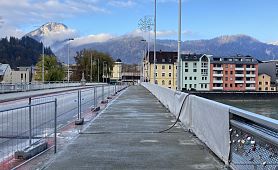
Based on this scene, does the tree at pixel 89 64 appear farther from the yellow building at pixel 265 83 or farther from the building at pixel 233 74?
the yellow building at pixel 265 83

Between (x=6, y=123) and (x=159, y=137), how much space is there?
4649 mm

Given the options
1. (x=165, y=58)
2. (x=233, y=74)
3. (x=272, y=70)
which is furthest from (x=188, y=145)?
(x=165, y=58)

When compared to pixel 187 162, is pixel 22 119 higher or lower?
higher

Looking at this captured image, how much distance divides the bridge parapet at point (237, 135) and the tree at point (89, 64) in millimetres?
147968

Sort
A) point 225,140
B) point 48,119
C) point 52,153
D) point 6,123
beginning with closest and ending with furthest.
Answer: point 225,140 < point 6,123 < point 52,153 < point 48,119

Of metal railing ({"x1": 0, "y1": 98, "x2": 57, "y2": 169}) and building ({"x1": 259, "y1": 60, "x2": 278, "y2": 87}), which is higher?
building ({"x1": 259, "y1": 60, "x2": 278, "y2": 87})

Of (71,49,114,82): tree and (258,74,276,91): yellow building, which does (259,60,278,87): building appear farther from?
(71,49,114,82): tree

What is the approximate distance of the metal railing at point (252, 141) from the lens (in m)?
5.34

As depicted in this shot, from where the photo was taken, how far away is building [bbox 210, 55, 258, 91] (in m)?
152

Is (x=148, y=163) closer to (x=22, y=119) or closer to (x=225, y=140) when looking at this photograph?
(x=225, y=140)

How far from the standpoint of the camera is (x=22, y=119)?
9.45m

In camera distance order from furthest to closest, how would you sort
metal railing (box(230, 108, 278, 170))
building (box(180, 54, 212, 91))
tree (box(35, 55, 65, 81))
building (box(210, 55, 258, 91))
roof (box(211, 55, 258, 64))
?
1. roof (box(211, 55, 258, 64))
2. building (box(210, 55, 258, 91))
3. building (box(180, 54, 212, 91))
4. tree (box(35, 55, 65, 81))
5. metal railing (box(230, 108, 278, 170))

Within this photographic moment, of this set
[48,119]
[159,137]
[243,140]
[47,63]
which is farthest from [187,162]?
[47,63]

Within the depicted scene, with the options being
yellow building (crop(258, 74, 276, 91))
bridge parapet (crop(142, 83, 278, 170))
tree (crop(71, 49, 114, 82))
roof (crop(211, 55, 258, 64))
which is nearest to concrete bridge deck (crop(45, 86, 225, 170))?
bridge parapet (crop(142, 83, 278, 170))
